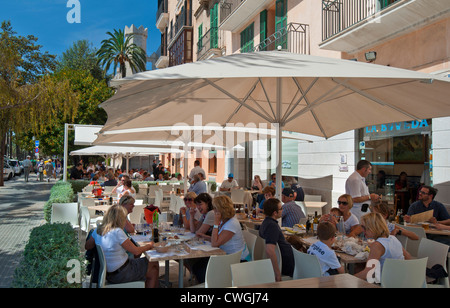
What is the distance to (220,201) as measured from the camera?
4.98 m

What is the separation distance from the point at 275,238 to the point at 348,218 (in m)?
1.97

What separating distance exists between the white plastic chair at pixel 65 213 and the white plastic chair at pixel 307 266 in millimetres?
6210

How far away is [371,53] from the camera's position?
1021 centimetres

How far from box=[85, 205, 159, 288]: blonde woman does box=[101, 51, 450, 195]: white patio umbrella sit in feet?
4.62

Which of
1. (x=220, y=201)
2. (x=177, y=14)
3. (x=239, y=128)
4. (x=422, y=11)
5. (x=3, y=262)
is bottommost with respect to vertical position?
(x=3, y=262)

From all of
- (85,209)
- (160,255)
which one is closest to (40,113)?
(85,209)

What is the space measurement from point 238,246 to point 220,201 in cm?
63

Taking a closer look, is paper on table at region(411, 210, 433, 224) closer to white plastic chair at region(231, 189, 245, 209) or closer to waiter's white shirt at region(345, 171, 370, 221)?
waiter's white shirt at region(345, 171, 370, 221)

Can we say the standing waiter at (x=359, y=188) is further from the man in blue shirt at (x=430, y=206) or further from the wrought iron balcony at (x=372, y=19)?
the wrought iron balcony at (x=372, y=19)

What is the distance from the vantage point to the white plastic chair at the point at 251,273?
348 cm

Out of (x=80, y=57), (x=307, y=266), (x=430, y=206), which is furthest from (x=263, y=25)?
(x=80, y=57)

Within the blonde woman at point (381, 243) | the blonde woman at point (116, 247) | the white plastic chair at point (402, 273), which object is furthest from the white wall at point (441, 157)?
the blonde woman at point (116, 247)
